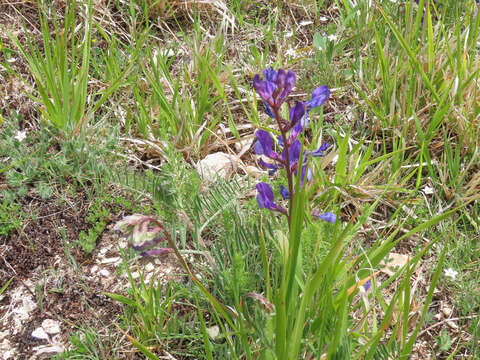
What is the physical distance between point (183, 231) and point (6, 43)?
1909mm

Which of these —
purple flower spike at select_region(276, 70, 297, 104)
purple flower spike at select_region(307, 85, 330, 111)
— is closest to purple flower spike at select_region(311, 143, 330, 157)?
purple flower spike at select_region(307, 85, 330, 111)

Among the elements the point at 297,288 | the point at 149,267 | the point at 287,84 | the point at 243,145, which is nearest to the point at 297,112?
the point at 287,84

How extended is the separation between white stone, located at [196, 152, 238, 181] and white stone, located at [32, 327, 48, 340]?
0.94 metres

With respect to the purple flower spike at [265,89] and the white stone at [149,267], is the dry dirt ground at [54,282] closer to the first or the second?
the white stone at [149,267]

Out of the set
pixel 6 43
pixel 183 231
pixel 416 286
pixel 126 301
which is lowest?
pixel 416 286

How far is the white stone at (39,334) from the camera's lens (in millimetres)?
1833

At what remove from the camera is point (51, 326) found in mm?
1864

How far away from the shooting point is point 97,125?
249cm

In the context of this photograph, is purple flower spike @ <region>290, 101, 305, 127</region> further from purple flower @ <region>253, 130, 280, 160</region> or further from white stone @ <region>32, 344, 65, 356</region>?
white stone @ <region>32, 344, 65, 356</region>

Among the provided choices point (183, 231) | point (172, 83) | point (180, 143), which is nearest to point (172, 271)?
point (183, 231)

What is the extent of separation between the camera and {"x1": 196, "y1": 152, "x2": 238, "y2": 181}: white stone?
233cm

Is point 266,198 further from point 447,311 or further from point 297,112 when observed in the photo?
point 447,311

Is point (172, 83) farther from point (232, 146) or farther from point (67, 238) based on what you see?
point (67, 238)

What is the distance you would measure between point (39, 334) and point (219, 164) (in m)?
1.07
